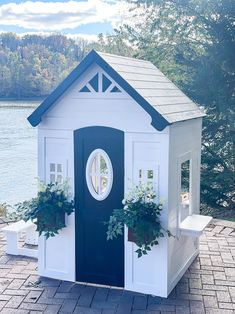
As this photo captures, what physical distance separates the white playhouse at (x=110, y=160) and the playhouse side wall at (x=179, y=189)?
0.4 inches

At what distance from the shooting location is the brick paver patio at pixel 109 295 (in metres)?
4.18

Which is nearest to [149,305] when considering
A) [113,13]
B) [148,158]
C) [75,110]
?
[148,158]

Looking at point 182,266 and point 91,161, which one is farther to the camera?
point 182,266

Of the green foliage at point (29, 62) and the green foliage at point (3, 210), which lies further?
the green foliage at point (29, 62)

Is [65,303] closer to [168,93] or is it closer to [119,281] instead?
[119,281]

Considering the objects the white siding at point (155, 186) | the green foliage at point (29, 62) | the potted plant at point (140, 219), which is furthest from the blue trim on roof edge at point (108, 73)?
the green foliage at point (29, 62)

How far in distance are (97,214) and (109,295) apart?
86 cm

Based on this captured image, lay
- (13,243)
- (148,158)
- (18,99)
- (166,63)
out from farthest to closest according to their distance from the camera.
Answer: (18,99) < (166,63) < (13,243) < (148,158)

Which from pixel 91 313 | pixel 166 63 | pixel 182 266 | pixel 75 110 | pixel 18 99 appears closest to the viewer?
pixel 91 313

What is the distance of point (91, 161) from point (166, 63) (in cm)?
689

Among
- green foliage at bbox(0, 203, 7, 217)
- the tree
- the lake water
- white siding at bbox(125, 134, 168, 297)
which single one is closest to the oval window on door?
white siding at bbox(125, 134, 168, 297)

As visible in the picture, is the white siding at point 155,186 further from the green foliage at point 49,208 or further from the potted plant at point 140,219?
the green foliage at point 49,208

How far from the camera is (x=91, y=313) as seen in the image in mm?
4098

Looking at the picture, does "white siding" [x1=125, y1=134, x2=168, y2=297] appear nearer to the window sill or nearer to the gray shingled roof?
the gray shingled roof
